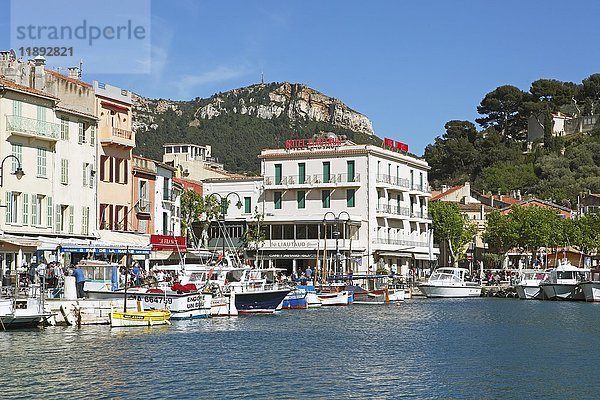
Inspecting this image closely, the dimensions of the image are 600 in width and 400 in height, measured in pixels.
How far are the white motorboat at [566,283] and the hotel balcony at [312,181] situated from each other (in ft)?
71.3

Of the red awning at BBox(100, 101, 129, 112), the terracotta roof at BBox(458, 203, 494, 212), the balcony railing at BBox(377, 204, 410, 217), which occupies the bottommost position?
the balcony railing at BBox(377, 204, 410, 217)

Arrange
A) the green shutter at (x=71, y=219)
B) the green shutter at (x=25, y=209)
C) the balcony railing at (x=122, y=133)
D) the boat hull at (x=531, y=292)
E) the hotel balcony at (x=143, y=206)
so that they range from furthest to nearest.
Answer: the boat hull at (x=531, y=292) < the hotel balcony at (x=143, y=206) < the balcony railing at (x=122, y=133) < the green shutter at (x=71, y=219) < the green shutter at (x=25, y=209)

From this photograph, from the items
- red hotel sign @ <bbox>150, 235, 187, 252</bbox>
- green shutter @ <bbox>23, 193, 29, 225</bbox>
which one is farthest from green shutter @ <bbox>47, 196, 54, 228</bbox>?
red hotel sign @ <bbox>150, 235, 187, 252</bbox>

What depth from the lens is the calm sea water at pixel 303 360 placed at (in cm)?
3033

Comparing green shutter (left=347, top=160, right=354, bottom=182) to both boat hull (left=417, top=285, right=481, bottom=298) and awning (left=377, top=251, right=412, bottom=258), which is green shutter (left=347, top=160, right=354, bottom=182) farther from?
boat hull (left=417, top=285, right=481, bottom=298)

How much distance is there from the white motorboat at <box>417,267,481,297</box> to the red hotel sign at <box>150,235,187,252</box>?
25635 millimetres

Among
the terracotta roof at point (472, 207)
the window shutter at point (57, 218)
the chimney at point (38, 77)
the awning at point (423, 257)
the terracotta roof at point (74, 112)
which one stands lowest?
the awning at point (423, 257)

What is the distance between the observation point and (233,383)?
31391 millimetres

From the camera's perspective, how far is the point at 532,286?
88.9m

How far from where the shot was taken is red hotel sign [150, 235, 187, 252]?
2728 inches

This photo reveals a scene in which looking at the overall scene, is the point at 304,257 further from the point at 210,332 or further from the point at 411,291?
the point at 210,332

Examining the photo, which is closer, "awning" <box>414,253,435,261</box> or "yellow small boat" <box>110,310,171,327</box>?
"yellow small boat" <box>110,310,171,327</box>

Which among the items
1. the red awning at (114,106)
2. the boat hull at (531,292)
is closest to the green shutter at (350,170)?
the boat hull at (531,292)

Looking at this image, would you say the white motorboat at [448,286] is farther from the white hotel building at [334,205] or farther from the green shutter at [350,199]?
the green shutter at [350,199]
